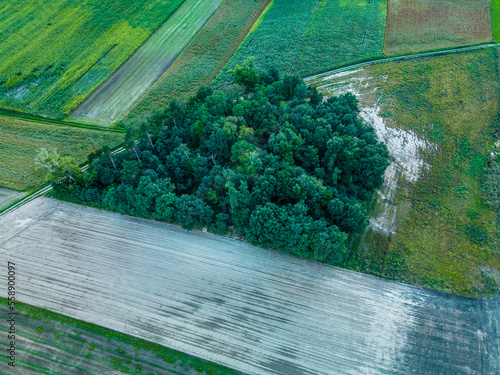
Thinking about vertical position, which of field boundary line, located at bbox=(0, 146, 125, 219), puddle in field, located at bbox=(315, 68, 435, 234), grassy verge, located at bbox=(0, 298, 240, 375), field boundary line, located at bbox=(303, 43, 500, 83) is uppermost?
field boundary line, located at bbox=(303, 43, 500, 83)

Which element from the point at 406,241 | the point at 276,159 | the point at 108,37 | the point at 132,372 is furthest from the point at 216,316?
the point at 108,37

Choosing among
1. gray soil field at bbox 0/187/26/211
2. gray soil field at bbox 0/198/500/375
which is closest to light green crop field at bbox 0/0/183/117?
gray soil field at bbox 0/187/26/211

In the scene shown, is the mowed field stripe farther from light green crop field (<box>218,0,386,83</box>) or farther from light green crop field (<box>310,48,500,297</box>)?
light green crop field (<box>310,48,500,297</box>)

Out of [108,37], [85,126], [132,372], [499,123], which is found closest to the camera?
[132,372]

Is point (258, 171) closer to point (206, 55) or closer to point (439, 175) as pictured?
point (439, 175)

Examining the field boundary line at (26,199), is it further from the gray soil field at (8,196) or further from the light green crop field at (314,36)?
the light green crop field at (314,36)

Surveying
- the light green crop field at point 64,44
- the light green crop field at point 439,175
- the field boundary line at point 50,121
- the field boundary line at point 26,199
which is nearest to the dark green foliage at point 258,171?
the light green crop field at point 439,175

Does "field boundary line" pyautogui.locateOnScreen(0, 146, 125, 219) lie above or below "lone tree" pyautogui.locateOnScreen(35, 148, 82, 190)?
below

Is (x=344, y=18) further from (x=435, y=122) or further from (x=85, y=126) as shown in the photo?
(x=85, y=126)
